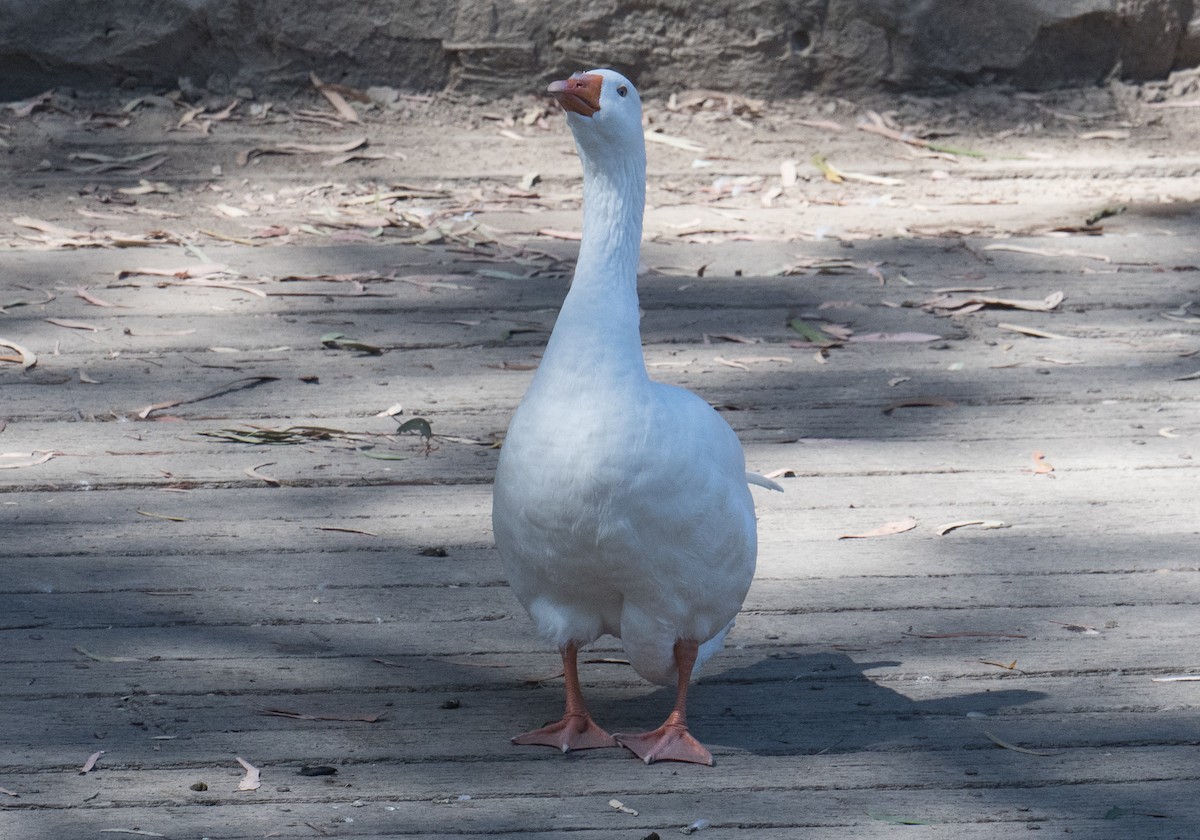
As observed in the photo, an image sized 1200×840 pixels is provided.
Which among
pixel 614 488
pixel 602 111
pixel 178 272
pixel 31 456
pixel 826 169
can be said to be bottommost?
pixel 31 456

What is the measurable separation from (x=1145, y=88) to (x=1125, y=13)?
417mm

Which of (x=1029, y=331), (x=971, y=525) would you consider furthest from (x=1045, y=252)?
(x=971, y=525)

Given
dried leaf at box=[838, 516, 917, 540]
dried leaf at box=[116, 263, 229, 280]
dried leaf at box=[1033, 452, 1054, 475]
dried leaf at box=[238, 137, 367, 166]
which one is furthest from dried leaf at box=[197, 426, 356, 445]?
dried leaf at box=[238, 137, 367, 166]

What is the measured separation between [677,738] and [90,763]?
1.07 metres

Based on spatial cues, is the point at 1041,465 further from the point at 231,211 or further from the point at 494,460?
the point at 231,211

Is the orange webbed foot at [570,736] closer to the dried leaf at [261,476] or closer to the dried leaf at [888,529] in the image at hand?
the dried leaf at [888,529]

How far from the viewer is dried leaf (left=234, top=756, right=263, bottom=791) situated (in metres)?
2.58

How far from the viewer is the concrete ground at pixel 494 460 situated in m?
2.66

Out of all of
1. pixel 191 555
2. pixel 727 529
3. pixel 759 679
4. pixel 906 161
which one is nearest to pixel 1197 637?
pixel 759 679

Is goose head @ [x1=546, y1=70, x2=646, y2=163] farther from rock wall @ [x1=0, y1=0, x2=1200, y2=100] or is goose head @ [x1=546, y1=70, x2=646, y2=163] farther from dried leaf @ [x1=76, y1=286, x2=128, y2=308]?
rock wall @ [x1=0, y1=0, x2=1200, y2=100]

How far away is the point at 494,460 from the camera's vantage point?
412cm

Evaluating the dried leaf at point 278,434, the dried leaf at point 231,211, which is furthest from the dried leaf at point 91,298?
the dried leaf at point 278,434

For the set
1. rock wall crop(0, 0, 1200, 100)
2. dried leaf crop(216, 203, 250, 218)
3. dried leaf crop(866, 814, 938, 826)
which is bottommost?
dried leaf crop(866, 814, 938, 826)

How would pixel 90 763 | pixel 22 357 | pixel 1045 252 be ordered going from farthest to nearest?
pixel 1045 252 → pixel 22 357 → pixel 90 763
